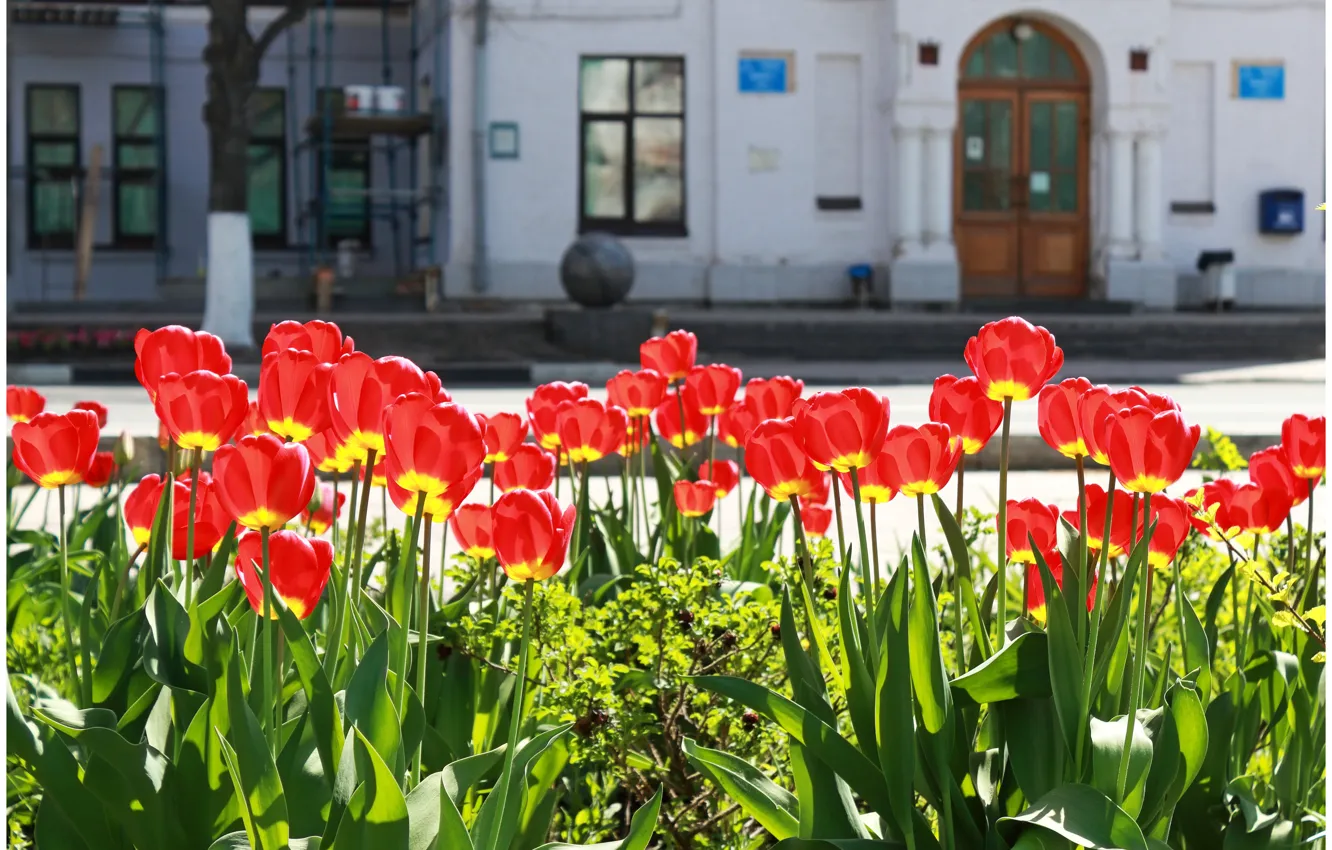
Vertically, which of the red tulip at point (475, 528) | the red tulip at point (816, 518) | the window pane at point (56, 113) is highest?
the window pane at point (56, 113)

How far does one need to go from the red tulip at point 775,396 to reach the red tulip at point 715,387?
8.6 inches

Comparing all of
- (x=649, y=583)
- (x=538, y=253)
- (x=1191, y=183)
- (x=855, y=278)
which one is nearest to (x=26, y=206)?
(x=538, y=253)

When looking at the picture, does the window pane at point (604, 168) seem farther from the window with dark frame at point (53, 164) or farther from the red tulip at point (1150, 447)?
the red tulip at point (1150, 447)

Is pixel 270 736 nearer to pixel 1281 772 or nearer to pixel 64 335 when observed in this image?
pixel 1281 772

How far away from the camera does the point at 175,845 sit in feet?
5.15

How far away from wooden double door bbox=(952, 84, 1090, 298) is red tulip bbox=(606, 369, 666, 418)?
19008 millimetres

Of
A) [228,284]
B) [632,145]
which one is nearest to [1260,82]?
[632,145]

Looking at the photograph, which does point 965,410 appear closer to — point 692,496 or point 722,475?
point 692,496

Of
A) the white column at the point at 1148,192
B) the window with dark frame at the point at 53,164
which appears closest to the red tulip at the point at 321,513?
the white column at the point at 1148,192

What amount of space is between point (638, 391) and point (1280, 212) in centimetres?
2023

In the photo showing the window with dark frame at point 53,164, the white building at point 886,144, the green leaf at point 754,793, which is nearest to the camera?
the green leaf at point 754,793

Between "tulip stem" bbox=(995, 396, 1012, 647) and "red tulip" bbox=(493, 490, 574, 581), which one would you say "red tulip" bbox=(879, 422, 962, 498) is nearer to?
"tulip stem" bbox=(995, 396, 1012, 647)

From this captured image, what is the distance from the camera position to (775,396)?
2.58 meters

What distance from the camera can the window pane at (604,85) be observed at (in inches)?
822
